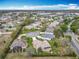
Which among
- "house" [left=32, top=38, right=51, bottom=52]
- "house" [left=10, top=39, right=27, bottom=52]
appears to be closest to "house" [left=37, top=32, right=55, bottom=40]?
"house" [left=32, top=38, right=51, bottom=52]

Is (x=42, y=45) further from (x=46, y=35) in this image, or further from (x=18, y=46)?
(x=46, y=35)

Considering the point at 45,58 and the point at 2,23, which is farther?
the point at 2,23

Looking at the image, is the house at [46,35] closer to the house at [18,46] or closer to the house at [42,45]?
the house at [42,45]

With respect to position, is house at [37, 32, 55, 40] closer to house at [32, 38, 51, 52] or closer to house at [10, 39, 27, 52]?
house at [32, 38, 51, 52]

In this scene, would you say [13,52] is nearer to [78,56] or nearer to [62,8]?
[78,56]

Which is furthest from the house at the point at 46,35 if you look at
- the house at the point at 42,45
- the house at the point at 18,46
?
the house at the point at 18,46

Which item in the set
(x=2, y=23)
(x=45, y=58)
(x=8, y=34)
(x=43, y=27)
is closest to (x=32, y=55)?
(x=45, y=58)
